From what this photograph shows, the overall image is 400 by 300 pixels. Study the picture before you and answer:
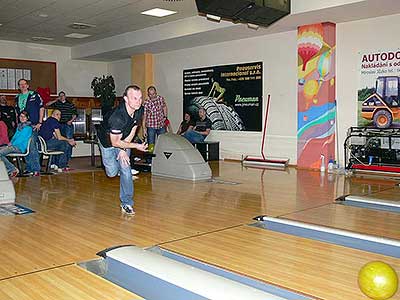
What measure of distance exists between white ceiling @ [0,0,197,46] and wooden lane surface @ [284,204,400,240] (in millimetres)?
4257

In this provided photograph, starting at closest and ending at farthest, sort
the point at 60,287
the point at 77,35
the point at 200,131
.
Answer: the point at 60,287 → the point at 200,131 → the point at 77,35

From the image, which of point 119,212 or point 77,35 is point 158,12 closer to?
point 77,35

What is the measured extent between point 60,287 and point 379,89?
20.1 feet

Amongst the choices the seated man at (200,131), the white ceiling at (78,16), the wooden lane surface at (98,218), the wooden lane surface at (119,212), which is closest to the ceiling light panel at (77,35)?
the white ceiling at (78,16)

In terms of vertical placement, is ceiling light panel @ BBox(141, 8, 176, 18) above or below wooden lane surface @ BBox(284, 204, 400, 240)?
above

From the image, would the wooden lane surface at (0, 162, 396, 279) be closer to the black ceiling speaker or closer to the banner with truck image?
the banner with truck image

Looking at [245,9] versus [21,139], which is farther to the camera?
[21,139]


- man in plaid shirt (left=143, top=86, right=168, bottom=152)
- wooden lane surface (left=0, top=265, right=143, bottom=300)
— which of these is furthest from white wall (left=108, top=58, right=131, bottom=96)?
wooden lane surface (left=0, top=265, right=143, bottom=300)

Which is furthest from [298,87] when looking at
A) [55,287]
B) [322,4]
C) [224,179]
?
[55,287]

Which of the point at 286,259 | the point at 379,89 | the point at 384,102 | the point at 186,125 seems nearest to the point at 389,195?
the point at 384,102

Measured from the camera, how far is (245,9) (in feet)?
17.7

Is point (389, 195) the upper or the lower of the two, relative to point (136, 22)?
lower

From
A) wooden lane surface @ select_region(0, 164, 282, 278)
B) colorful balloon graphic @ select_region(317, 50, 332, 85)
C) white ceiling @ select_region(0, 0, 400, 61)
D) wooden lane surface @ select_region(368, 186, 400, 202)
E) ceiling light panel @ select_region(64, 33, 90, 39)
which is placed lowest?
wooden lane surface @ select_region(0, 164, 282, 278)

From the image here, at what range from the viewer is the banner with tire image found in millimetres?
8953
